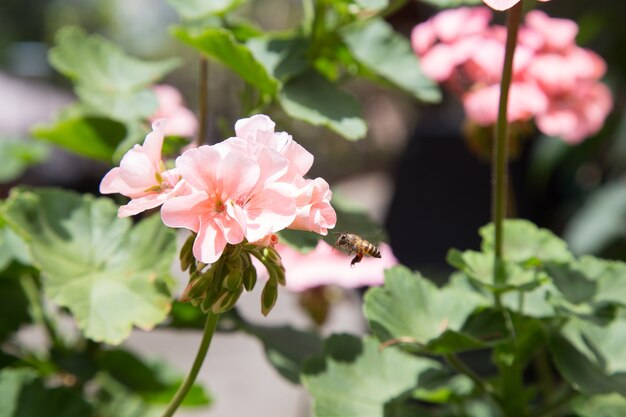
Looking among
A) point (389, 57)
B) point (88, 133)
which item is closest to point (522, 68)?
point (389, 57)

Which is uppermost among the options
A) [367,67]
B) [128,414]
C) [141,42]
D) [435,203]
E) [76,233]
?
[367,67]

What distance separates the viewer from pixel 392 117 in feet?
22.1

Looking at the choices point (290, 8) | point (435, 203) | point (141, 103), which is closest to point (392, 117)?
point (290, 8)

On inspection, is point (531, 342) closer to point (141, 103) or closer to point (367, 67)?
point (367, 67)

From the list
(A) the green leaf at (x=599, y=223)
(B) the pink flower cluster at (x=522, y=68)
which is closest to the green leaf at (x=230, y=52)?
(B) the pink flower cluster at (x=522, y=68)

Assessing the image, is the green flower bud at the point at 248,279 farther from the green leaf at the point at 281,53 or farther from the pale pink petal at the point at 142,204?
the green leaf at the point at 281,53

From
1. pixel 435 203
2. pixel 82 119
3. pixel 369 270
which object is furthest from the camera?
pixel 435 203

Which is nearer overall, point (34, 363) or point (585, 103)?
point (34, 363)

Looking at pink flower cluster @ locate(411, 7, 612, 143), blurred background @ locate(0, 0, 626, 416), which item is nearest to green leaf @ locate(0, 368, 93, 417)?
blurred background @ locate(0, 0, 626, 416)

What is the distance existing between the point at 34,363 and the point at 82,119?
198mm

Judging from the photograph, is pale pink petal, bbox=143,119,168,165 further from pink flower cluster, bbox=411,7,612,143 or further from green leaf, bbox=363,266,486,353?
pink flower cluster, bbox=411,7,612,143

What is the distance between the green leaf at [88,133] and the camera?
69cm

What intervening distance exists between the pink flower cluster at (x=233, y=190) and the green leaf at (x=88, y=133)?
28 cm

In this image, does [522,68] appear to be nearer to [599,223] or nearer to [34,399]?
[34,399]
